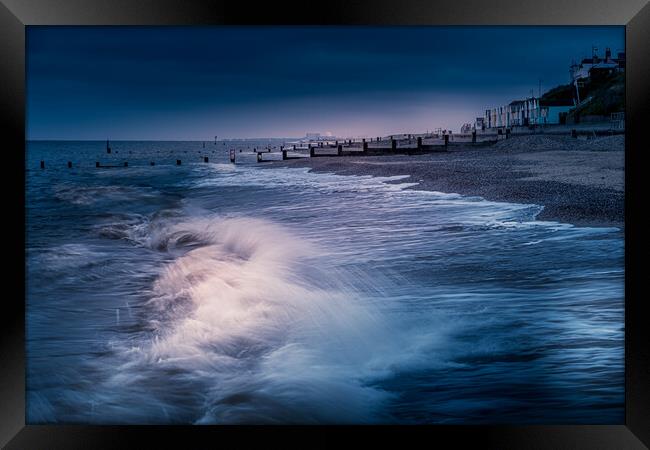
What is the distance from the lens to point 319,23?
2.75m

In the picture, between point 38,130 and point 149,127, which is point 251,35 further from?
point 38,130

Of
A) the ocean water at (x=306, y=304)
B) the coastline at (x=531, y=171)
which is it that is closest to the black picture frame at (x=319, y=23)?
the ocean water at (x=306, y=304)

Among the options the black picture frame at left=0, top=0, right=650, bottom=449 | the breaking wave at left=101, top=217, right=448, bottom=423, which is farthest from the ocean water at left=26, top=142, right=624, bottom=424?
the black picture frame at left=0, top=0, right=650, bottom=449

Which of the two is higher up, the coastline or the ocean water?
the coastline

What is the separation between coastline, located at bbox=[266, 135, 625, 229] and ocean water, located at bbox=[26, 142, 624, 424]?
8 centimetres

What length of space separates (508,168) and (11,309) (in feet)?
8.70

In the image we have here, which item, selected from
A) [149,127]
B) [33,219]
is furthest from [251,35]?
[33,219]

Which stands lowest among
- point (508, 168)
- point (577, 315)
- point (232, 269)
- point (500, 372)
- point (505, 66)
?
point (500, 372)

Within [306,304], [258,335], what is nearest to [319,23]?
[306,304]

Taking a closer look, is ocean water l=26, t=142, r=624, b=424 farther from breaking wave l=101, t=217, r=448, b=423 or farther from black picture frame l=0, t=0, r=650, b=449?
black picture frame l=0, t=0, r=650, b=449

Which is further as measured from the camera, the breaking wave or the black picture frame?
the breaking wave

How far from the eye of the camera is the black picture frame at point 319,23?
8.97ft

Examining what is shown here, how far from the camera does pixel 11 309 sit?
284 cm

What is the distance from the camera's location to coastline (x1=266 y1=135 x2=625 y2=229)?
123 inches
